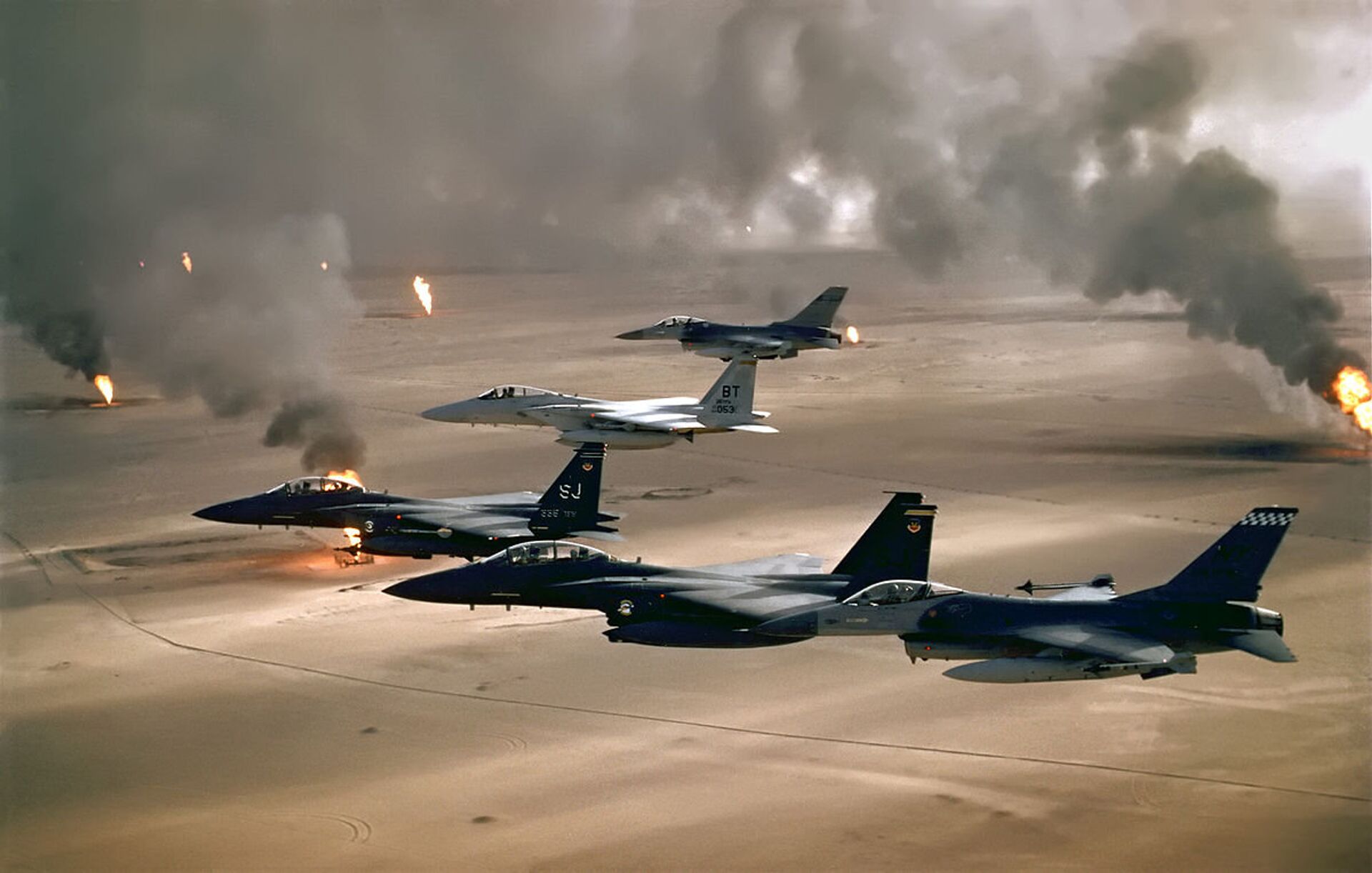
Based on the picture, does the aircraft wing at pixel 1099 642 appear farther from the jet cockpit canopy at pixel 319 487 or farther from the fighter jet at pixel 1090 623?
the jet cockpit canopy at pixel 319 487

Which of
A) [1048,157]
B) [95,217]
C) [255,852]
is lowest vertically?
[255,852]

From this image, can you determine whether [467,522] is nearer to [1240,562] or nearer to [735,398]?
[735,398]

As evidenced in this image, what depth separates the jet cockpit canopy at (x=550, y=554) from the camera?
4497 centimetres

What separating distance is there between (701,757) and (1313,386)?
44.5m

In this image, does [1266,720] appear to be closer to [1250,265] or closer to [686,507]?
[686,507]

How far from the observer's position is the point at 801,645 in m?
44.1

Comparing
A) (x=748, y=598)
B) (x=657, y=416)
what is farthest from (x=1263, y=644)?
(x=657, y=416)

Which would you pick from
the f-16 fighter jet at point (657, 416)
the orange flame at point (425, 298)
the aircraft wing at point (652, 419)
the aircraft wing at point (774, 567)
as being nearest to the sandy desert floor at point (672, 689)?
the f-16 fighter jet at point (657, 416)

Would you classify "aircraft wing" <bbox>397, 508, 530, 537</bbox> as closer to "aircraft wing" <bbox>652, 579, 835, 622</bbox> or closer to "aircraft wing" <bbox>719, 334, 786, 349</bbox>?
"aircraft wing" <bbox>652, 579, 835, 622</bbox>

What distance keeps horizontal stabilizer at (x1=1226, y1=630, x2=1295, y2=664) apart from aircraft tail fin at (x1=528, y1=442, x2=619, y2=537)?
68.2ft

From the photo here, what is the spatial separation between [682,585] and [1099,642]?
36.8ft

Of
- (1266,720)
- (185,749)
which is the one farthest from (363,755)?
(1266,720)

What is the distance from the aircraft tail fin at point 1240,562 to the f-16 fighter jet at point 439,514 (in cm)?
1931

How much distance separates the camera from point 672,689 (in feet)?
133
